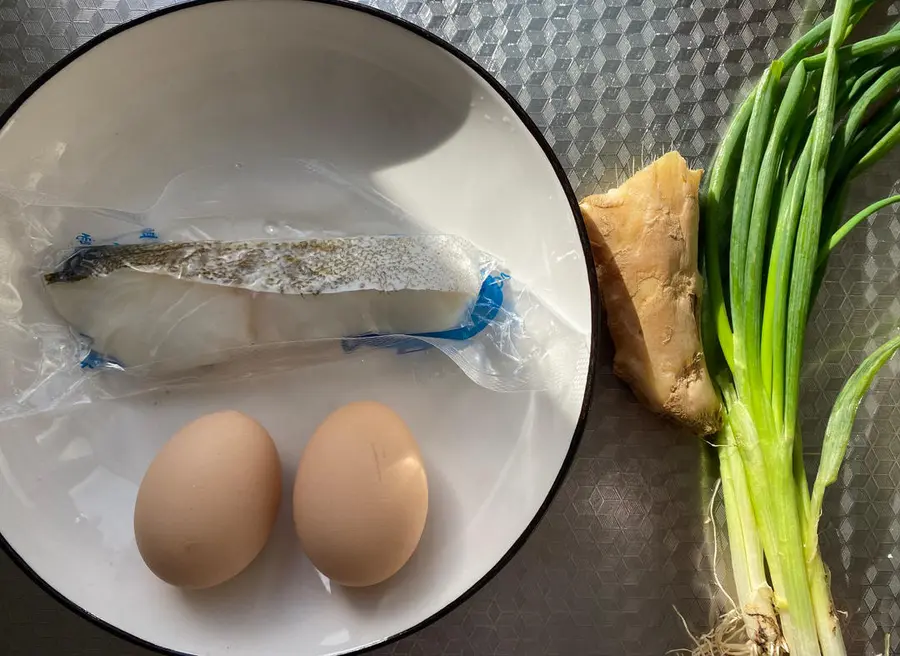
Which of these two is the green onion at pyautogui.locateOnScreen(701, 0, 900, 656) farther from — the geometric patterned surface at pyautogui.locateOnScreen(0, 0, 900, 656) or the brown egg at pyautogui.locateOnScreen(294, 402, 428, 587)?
the brown egg at pyautogui.locateOnScreen(294, 402, 428, 587)

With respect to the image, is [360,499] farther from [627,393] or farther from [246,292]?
[627,393]

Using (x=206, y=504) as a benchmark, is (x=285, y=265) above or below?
above

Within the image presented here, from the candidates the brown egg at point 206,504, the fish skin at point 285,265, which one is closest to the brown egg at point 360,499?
the brown egg at point 206,504

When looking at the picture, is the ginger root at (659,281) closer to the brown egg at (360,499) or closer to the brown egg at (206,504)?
the brown egg at (360,499)

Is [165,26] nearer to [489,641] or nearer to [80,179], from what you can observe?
[80,179]

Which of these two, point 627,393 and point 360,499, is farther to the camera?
point 627,393

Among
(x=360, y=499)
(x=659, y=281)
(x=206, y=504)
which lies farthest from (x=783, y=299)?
(x=206, y=504)

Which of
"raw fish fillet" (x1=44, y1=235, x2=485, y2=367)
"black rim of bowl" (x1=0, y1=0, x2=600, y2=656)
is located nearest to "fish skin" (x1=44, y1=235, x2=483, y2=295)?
"raw fish fillet" (x1=44, y1=235, x2=485, y2=367)
